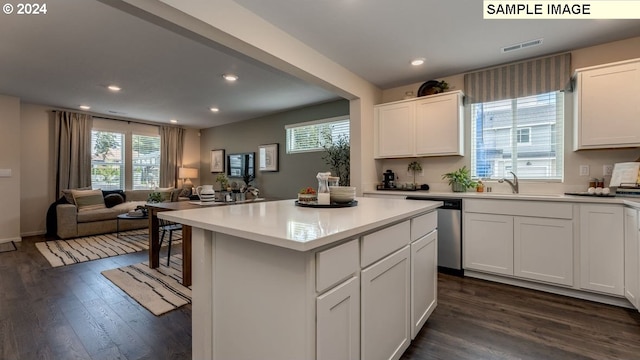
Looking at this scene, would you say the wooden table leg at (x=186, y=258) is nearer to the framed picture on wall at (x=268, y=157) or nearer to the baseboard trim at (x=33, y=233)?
the framed picture on wall at (x=268, y=157)

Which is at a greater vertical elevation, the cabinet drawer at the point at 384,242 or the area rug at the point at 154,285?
the cabinet drawer at the point at 384,242

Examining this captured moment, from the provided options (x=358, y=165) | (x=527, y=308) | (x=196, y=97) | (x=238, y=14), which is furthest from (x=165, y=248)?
(x=527, y=308)

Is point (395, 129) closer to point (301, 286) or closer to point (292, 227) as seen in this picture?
point (292, 227)

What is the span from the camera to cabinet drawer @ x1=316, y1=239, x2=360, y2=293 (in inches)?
40.2

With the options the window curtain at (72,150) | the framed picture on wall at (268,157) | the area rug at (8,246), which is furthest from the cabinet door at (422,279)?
the window curtain at (72,150)

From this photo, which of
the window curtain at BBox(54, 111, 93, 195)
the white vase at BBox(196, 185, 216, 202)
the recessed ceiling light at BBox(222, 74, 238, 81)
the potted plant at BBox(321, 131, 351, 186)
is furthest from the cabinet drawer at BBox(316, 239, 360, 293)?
the window curtain at BBox(54, 111, 93, 195)

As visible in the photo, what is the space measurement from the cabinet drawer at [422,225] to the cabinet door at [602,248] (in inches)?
59.7

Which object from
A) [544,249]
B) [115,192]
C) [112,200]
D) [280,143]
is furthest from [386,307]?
[115,192]

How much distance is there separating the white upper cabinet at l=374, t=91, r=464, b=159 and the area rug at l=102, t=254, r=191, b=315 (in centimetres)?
290

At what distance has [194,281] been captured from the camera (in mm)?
1458

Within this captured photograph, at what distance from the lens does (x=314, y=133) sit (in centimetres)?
516

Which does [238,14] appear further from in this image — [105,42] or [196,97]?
[196,97]

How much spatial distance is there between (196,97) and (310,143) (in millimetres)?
2096

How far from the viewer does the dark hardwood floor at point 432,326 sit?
68.6 inches
